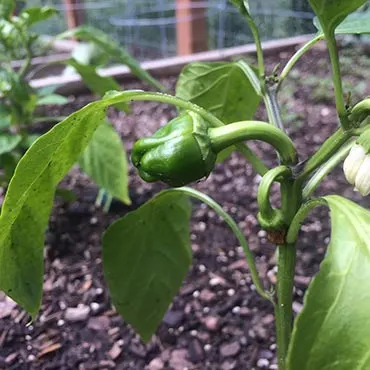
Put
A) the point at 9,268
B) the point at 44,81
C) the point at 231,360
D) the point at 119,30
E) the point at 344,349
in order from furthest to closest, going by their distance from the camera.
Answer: the point at 119,30
the point at 44,81
the point at 231,360
the point at 9,268
the point at 344,349

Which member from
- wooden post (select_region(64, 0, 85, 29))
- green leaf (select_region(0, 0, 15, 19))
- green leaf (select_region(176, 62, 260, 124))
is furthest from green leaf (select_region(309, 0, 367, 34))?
wooden post (select_region(64, 0, 85, 29))

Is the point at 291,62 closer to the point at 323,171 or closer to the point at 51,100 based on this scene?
the point at 323,171

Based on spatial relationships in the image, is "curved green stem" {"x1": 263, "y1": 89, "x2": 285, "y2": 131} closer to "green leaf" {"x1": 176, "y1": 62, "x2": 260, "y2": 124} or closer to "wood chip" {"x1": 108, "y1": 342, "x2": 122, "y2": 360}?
"green leaf" {"x1": 176, "y1": 62, "x2": 260, "y2": 124}

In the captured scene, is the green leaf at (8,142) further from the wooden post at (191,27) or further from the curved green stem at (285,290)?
the wooden post at (191,27)

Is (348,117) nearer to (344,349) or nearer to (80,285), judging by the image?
(344,349)

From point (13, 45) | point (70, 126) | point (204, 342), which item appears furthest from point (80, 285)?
point (70, 126)

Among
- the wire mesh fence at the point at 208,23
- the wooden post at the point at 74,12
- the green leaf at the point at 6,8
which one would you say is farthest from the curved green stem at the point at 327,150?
the wooden post at the point at 74,12
